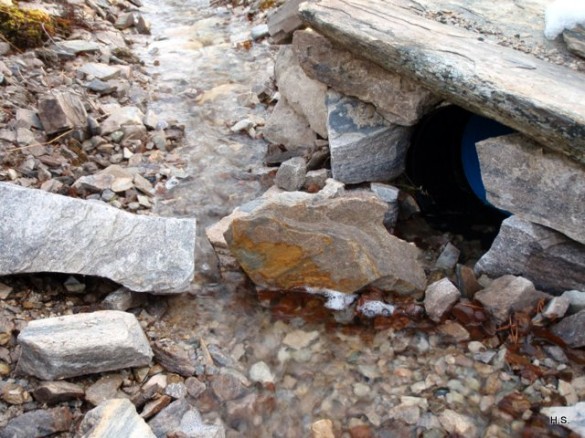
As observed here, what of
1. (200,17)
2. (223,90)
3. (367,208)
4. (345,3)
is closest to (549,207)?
(367,208)

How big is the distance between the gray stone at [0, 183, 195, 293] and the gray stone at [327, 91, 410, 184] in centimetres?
147

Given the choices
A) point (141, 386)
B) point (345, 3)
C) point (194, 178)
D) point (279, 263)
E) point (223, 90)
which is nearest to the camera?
point (141, 386)

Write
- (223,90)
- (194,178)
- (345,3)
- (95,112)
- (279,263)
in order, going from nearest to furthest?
1. (279,263)
2. (345,3)
3. (194,178)
4. (95,112)
5. (223,90)

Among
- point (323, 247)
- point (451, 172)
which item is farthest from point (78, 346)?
point (451, 172)

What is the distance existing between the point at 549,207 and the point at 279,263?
175cm

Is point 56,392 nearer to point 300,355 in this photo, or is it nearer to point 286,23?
point 300,355

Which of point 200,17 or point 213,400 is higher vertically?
point 200,17

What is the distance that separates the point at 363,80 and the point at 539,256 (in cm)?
190

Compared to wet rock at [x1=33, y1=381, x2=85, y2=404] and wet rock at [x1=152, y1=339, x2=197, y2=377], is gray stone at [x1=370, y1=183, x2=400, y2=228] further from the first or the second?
wet rock at [x1=33, y1=381, x2=85, y2=404]

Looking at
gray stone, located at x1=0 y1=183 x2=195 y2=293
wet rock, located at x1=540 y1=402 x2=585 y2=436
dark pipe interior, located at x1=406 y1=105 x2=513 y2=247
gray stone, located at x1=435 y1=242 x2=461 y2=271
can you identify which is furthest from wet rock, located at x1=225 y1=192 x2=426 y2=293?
wet rock, located at x1=540 y1=402 x2=585 y2=436

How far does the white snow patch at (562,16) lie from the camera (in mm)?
4035

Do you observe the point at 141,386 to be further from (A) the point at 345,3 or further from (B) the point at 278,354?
(A) the point at 345,3

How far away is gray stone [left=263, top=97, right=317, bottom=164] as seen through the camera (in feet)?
17.6

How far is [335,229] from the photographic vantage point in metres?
3.80
